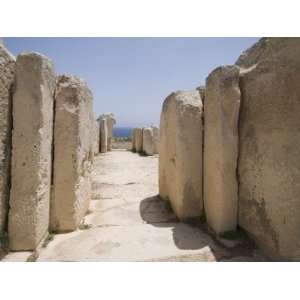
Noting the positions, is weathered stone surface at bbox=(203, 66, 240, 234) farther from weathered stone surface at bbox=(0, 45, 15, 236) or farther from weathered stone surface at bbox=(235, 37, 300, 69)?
→ weathered stone surface at bbox=(0, 45, 15, 236)

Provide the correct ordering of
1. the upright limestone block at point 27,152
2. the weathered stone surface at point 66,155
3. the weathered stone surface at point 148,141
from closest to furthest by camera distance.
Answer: the upright limestone block at point 27,152 < the weathered stone surface at point 66,155 < the weathered stone surface at point 148,141

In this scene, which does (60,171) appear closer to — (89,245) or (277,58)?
(89,245)

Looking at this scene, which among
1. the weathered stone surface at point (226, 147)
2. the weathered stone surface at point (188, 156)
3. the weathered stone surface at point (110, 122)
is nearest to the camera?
the weathered stone surface at point (226, 147)

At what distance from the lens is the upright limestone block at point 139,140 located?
13789mm

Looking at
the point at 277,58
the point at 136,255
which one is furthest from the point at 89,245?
the point at 277,58

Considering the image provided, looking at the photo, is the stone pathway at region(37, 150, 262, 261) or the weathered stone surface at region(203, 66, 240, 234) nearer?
the stone pathway at region(37, 150, 262, 261)

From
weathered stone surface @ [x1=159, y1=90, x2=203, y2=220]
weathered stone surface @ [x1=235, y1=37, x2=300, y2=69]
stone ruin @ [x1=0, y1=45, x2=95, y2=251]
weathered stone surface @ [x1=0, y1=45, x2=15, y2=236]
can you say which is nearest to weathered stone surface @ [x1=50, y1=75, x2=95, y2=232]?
stone ruin @ [x1=0, y1=45, x2=95, y2=251]

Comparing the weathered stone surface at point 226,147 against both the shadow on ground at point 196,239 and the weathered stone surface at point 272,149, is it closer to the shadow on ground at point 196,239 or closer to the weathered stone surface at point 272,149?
the weathered stone surface at point 272,149

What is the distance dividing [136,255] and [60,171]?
1.59 m

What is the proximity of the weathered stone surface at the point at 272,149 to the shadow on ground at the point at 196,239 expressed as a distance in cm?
21

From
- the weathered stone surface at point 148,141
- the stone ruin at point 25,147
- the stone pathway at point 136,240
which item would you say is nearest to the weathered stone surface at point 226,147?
the stone pathway at point 136,240

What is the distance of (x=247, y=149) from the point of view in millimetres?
2934

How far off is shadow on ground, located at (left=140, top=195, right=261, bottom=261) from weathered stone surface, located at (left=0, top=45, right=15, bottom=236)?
206cm

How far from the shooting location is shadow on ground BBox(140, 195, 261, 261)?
8.57ft
